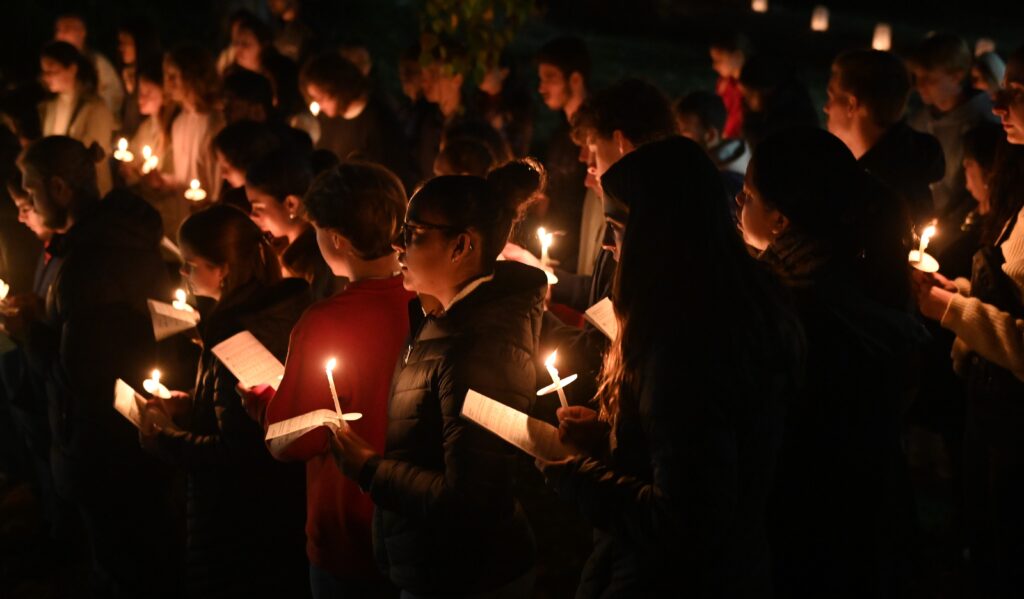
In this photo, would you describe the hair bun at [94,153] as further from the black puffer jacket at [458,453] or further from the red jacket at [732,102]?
the red jacket at [732,102]

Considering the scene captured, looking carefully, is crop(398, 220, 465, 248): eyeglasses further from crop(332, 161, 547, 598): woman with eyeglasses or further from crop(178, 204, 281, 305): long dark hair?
crop(178, 204, 281, 305): long dark hair

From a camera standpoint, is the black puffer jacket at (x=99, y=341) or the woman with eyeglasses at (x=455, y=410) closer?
the woman with eyeglasses at (x=455, y=410)

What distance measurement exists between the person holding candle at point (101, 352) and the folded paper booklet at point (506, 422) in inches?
88.9

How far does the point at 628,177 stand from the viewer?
2.22 m

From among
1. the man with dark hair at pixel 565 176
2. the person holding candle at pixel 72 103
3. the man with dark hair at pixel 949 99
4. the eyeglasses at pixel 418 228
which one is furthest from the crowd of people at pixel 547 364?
the person holding candle at pixel 72 103

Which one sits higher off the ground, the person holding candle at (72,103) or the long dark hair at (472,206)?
the long dark hair at (472,206)

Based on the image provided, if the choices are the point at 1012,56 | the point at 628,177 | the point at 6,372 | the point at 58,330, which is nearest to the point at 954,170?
the point at 1012,56

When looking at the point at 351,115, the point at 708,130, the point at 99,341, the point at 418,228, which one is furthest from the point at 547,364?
the point at 351,115

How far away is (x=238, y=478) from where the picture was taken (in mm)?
3422

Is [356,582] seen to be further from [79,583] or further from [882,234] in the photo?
[79,583]

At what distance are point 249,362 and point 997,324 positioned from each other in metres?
2.35

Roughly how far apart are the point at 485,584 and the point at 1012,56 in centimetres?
281

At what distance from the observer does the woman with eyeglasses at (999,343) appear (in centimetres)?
338

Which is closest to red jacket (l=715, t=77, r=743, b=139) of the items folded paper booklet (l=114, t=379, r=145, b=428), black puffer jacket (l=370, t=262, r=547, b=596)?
folded paper booklet (l=114, t=379, r=145, b=428)
